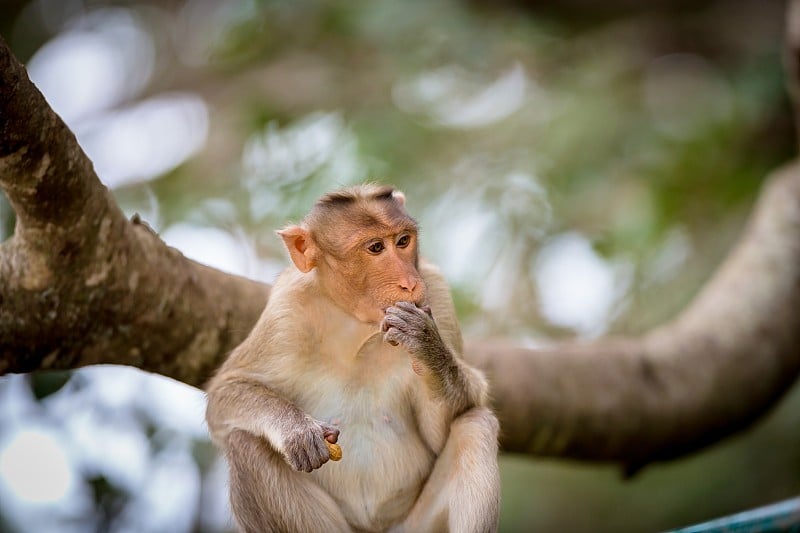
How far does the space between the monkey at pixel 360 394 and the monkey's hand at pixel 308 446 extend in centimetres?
7

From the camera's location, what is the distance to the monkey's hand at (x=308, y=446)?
365cm

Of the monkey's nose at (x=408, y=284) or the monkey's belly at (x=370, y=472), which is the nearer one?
the monkey's nose at (x=408, y=284)

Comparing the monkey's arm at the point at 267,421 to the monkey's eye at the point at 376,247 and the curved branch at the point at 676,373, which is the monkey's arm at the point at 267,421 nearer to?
the monkey's eye at the point at 376,247

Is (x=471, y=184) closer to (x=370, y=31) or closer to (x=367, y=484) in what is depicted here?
(x=370, y=31)

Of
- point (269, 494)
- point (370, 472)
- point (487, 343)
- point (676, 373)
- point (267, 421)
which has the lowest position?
point (676, 373)

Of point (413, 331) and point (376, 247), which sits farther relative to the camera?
point (376, 247)

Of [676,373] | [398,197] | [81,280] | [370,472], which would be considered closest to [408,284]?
[398,197]

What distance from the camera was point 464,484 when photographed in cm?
385

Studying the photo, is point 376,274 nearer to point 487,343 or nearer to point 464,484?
point 464,484

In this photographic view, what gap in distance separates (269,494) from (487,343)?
2.54m

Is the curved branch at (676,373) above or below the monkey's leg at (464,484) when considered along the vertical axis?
below

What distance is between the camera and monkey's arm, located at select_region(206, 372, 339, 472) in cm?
366

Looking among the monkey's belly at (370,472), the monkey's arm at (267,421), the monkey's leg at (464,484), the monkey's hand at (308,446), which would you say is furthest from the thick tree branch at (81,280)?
the monkey's leg at (464,484)

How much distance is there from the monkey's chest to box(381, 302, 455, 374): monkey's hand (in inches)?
12.9
